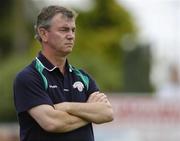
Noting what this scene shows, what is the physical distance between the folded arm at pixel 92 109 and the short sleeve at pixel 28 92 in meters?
0.15

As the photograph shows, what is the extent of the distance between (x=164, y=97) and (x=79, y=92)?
9.55m

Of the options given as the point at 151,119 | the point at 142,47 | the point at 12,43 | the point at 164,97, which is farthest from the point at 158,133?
the point at 12,43

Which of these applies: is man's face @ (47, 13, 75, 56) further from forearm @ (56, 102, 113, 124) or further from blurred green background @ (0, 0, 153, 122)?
blurred green background @ (0, 0, 153, 122)

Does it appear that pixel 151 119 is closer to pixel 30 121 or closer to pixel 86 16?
pixel 30 121

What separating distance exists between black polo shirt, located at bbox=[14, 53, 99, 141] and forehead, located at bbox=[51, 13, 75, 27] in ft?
1.05

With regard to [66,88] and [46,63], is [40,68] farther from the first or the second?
[66,88]

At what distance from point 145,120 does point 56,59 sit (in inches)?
435

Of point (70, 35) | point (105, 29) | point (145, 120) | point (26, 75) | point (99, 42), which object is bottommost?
point (99, 42)

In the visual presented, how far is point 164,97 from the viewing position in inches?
680

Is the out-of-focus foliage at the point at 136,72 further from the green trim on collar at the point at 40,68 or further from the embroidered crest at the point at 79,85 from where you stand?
the green trim on collar at the point at 40,68

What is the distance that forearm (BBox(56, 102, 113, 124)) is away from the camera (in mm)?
7633

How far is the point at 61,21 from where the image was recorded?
25.6ft

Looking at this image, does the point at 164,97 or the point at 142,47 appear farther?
the point at 142,47

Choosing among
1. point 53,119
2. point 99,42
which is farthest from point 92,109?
point 99,42
